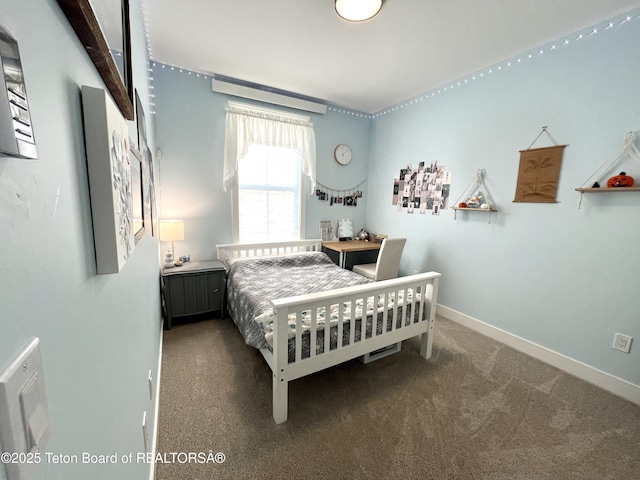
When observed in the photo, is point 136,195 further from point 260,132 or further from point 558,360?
point 558,360

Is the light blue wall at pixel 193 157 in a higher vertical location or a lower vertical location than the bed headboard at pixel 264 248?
higher

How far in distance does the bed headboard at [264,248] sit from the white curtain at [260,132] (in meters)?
0.74

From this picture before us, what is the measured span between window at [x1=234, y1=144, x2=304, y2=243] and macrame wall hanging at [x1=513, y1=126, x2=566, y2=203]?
2.47 m

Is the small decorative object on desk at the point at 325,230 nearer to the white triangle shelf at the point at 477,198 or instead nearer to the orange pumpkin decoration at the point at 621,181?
the white triangle shelf at the point at 477,198

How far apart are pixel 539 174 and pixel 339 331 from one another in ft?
7.24

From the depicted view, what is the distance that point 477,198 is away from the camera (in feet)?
8.86

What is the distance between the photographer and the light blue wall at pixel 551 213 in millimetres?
1889

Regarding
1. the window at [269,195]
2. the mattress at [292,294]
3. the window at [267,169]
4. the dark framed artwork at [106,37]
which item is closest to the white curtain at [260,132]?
the window at [267,169]

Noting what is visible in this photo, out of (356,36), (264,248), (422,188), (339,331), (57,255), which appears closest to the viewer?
(57,255)

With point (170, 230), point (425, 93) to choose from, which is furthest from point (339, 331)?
point (425, 93)

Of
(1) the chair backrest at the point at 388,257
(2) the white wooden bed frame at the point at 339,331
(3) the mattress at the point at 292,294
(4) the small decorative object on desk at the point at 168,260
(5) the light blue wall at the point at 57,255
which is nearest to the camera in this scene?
(5) the light blue wall at the point at 57,255

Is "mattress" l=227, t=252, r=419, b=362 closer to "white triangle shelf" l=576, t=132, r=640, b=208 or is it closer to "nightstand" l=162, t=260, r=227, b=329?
"nightstand" l=162, t=260, r=227, b=329

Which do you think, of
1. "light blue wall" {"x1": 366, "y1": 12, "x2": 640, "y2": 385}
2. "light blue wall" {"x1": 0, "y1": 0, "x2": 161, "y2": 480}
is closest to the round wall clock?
"light blue wall" {"x1": 366, "y1": 12, "x2": 640, "y2": 385}

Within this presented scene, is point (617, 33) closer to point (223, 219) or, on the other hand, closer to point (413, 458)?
point (413, 458)
